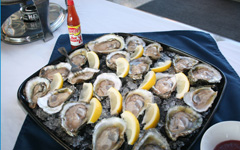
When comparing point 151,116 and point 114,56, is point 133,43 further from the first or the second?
point 151,116

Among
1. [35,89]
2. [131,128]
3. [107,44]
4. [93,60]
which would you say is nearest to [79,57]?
[93,60]

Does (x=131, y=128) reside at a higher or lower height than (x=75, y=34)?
lower

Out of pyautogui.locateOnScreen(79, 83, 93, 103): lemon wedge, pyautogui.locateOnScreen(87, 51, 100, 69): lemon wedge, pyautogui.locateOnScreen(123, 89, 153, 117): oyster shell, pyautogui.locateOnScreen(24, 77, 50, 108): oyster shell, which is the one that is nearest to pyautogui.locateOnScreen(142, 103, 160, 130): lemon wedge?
pyautogui.locateOnScreen(123, 89, 153, 117): oyster shell

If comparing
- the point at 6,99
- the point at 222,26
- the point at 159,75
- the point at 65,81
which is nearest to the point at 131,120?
the point at 159,75

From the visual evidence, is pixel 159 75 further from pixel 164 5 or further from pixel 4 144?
pixel 164 5

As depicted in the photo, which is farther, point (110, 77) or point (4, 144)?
point (110, 77)

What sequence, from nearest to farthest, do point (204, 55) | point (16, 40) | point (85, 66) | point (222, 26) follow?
point (85, 66), point (204, 55), point (16, 40), point (222, 26)

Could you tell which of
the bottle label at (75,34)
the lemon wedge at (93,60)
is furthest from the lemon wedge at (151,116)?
the bottle label at (75,34)
